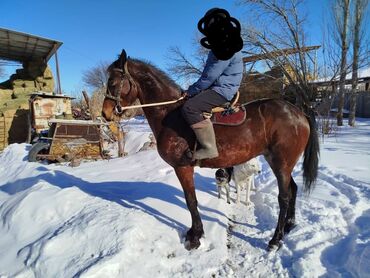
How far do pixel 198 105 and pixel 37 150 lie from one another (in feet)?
27.0

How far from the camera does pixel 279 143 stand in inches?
150

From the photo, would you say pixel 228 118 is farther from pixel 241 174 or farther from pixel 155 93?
pixel 241 174

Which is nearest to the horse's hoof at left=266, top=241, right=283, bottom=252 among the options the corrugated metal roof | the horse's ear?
the horse's ear

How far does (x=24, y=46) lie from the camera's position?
1544 cm

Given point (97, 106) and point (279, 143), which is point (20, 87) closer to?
point (97, 106)

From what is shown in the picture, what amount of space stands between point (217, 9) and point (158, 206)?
10.3 ft

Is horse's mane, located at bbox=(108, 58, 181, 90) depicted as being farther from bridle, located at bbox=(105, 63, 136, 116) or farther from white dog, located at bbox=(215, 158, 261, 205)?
white dog, located at bbox=(215, 158, 261, 205)

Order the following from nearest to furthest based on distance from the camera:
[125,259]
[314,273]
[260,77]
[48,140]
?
[314,273] → [125,259] → [48,140] → [260,77]

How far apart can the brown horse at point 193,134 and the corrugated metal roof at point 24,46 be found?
1209cm

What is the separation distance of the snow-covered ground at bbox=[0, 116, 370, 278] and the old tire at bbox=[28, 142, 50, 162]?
404 cm

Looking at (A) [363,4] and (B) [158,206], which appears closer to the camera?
(B) [158,206]

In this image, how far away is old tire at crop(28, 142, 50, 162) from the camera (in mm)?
9789

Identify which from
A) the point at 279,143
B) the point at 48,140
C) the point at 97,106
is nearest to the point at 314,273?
the point at 279,143

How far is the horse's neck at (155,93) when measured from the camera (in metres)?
3.93
